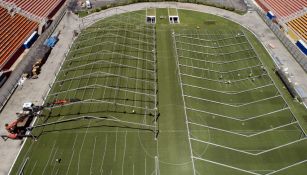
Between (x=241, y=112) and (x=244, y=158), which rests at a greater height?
(x=241, y=112)

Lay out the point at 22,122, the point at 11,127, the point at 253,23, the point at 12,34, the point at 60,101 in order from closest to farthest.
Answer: the point at 11,127 < the point at 22,122 < the point at 60,101 < the point at 12,34 < the point at 253,23

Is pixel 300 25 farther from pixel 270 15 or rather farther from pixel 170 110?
pixel 170 110

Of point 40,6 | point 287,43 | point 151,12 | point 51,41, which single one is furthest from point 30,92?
point 287,43

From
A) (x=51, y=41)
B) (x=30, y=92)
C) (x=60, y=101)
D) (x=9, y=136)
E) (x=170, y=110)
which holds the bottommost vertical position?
(x=9, y=136)

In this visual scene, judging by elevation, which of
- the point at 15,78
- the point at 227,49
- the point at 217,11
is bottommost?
the point at 15,78

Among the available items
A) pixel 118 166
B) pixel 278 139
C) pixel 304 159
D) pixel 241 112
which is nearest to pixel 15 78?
pixel 118 166

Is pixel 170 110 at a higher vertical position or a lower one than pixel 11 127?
higher

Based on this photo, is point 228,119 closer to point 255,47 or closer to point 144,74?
point 144,74
